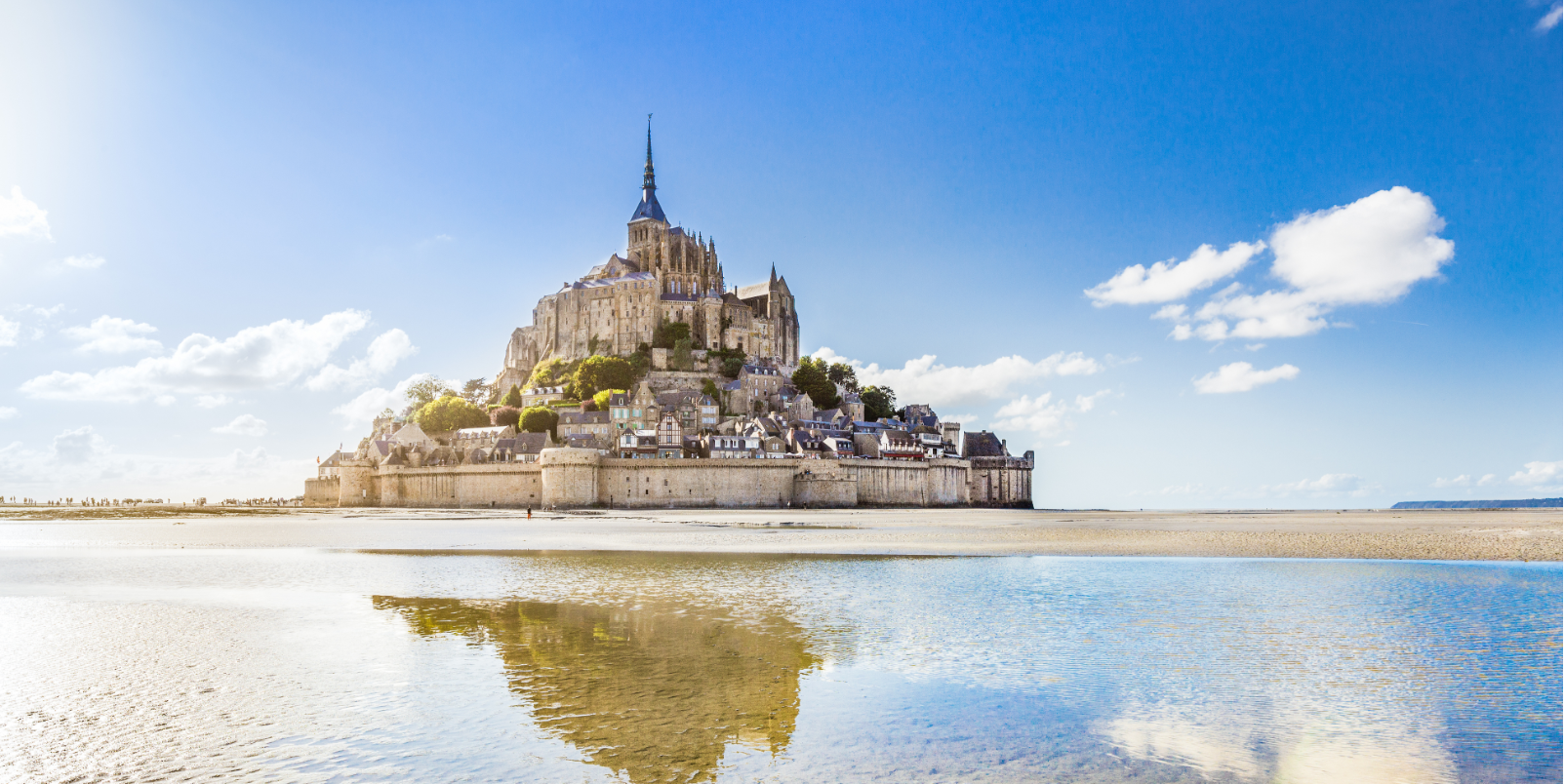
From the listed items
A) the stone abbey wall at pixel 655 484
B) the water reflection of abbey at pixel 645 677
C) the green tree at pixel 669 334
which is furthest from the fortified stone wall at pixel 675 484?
the water reflection of abbey at pixel 645 677

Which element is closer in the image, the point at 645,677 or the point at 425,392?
the point at 645,677

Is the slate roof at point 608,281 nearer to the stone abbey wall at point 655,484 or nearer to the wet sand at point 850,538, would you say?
the stone abbey wall at point 655,484

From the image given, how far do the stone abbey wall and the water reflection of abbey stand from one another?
44693mm

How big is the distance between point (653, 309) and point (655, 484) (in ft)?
92.8

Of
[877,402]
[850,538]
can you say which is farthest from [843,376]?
[850,538]

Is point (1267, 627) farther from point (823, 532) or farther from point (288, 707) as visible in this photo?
point (823, 532)

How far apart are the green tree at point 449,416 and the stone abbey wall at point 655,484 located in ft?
28.5

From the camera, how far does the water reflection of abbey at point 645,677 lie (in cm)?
705

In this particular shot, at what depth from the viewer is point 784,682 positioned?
915cm

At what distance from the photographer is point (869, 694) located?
8.78 meters

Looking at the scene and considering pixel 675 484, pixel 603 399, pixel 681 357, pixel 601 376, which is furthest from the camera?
pixel 681 357

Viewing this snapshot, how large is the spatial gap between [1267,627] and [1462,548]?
651 inches

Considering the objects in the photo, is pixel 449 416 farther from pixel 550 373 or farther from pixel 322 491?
pixel 322 491

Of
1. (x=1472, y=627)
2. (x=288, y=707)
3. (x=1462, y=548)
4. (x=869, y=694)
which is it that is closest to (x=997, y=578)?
(x=1472, y=627)
